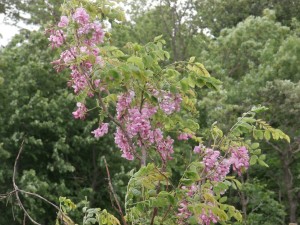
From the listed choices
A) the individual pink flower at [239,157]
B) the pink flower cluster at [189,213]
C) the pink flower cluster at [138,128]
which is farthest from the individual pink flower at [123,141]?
the individual pink flower at [239,157]

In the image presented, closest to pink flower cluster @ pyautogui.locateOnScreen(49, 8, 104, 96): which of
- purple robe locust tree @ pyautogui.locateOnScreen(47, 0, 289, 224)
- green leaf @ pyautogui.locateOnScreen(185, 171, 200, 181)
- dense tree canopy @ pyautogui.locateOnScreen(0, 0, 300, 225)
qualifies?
purple robe locust tree @ pyautogui.locateOnScreen(47, 0, 289, 224)

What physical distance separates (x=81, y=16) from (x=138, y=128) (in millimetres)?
666

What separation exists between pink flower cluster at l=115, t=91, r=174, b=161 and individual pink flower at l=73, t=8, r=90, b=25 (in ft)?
1.46

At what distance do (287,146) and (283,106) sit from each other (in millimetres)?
1406

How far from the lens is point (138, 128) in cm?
296

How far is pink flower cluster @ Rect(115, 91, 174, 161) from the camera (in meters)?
2.95

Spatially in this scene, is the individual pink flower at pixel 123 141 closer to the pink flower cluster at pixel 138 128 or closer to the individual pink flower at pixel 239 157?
the pink flower cluster at pixel 138 128

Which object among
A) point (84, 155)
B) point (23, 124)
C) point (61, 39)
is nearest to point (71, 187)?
point (84, 155)

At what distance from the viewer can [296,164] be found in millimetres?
13914

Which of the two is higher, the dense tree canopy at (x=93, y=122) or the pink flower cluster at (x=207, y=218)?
the pink flower cluster at (x=207, y=218)

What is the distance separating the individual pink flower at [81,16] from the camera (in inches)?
118

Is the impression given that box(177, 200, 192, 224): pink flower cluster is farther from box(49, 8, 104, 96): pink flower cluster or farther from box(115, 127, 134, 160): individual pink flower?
box(49, 8, 104, 96): pink flower cluster

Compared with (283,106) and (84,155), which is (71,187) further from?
(283,106)

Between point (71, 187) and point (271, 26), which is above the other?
point (271, 26)
